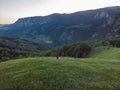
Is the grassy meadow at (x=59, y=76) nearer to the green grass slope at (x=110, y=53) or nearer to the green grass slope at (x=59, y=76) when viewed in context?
the green grass slope at (x=59, y=76)

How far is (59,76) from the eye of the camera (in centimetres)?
3481

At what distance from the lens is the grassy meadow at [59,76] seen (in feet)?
108

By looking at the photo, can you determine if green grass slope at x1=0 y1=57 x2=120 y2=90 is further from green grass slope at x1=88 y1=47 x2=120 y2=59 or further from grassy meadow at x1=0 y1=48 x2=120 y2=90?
green grass slope at x1=88 y1=47 x2=120 y2=59

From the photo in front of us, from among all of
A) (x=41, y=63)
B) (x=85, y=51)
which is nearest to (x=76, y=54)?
(x=85, y=51)

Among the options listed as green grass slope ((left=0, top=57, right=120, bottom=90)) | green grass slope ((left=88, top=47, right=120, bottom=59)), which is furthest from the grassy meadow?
green grass slope ((left=88, top=47, right=120, bottom=59))

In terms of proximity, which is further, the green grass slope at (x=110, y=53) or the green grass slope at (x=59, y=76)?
the green grass slope at (x=110, y=53)

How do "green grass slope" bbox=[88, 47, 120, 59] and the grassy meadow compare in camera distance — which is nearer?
the grassy meadow

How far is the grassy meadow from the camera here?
3284 cm

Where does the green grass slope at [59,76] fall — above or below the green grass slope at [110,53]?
above

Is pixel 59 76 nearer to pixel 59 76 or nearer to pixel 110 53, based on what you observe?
pixel 59 76

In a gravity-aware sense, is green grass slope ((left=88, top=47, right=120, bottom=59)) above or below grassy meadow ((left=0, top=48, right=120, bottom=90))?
below

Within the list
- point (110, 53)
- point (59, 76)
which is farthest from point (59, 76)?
point (110, 53)

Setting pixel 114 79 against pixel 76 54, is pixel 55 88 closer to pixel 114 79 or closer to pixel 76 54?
pixel 114 79

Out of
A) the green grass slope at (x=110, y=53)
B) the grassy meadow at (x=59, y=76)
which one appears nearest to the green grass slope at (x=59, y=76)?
the grassy meadow at (x=59, y=76)
